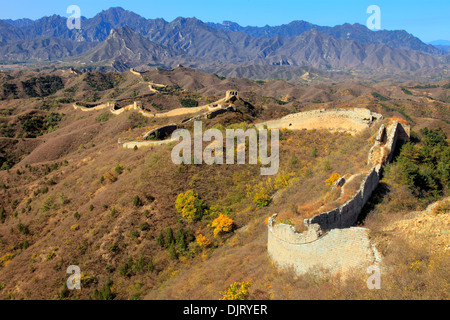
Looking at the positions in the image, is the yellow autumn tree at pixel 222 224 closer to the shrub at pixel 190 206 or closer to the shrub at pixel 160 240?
the shrub at pixel 190 206

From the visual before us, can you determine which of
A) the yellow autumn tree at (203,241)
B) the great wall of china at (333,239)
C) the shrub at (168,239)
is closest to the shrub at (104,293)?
the shrub at (168,239)

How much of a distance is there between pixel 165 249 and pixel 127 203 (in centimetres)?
604

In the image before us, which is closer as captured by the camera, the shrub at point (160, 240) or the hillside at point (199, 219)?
the hillside at point (199, 219)

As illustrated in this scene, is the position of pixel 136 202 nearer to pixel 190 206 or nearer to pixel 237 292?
pixel 190 206

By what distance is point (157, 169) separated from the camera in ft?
98.9

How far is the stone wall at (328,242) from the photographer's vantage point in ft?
39.9

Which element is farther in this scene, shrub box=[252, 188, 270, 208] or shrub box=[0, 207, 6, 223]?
shrub box=[0, 207, 6, 223]

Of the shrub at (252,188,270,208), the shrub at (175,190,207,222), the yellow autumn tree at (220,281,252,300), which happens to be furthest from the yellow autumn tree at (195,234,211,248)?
the yellow autumn tree at (220,281,252,300)

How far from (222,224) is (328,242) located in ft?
37.8

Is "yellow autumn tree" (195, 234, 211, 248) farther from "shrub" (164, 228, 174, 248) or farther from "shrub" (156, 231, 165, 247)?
"shrub" (156, 231, 165, 247)

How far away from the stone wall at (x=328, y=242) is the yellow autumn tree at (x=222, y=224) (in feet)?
25.1

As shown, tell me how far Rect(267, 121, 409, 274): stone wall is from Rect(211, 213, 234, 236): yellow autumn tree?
764 cm

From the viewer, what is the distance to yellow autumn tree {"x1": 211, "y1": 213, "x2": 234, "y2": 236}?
2338 centimetres

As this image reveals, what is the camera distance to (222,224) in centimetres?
2355
